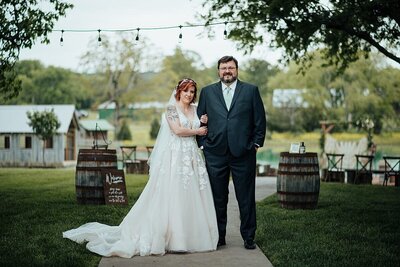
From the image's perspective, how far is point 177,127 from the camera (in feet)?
22.6

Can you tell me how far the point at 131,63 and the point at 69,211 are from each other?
134ft

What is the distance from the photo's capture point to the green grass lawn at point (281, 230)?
6.26 meters

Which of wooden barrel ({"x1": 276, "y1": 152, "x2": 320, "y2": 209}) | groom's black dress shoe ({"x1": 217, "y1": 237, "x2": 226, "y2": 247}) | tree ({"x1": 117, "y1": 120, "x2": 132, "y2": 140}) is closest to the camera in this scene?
groom's black dress shoe ({"x1": 217, "y1": 237, "x2": 226, "y2": 247})

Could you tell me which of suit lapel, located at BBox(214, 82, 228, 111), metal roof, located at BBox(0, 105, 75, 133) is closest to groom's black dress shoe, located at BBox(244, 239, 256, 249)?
suit lapel, located at BBox(214, 82, 228, 111)

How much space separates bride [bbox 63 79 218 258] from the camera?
6543mm

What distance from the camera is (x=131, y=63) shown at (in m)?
Result: 50.1

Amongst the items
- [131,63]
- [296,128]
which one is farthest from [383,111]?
[131,63]

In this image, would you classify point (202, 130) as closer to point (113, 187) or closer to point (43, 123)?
point (113, 187)

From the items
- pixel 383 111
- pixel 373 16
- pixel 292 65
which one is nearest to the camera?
pixel 373 16

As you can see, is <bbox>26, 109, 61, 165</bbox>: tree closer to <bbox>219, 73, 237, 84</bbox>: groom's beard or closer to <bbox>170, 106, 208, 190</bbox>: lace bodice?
<bbox>170, 106, 208, 190</bbox>: lace bodice

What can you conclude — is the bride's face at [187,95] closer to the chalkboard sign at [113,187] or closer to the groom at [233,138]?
the groom at [233,138]

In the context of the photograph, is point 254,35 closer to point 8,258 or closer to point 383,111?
point 8,258

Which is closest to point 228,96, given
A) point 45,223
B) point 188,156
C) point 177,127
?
point 177,127

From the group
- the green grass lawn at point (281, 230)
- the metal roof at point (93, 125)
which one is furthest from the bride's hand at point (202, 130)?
the metal roof at point (93, 125)
